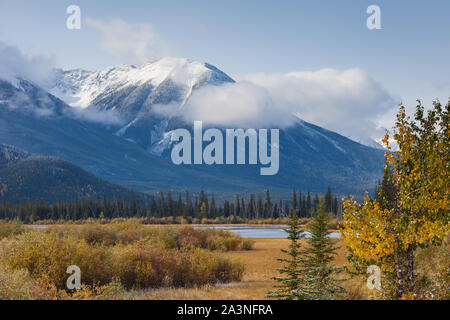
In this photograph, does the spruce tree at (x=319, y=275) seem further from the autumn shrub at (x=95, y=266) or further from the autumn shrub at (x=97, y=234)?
the autumn shrub at (x=97, y=234)

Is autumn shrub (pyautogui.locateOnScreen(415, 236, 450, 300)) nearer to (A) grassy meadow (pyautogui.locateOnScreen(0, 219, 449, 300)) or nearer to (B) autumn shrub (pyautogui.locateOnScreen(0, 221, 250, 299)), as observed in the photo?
(A) grassy meadow (pyautogui.locateOnScreen(0, 219, 449, 300))

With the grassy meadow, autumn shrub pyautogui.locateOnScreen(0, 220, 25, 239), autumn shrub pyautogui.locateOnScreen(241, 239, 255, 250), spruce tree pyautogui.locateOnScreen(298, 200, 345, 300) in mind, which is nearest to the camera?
spruce tree pyautogui.locateOnScreen(298, 200, 345, 300)

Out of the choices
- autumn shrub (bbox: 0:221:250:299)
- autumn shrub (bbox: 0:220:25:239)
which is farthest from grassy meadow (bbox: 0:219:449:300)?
autumn shrub (bbox: 0:220:25:239)

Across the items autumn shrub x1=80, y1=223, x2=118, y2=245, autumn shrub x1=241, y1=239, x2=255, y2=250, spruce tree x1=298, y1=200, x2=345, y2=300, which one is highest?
spruce tree x1=298, y1=200, x2=345, y2=300

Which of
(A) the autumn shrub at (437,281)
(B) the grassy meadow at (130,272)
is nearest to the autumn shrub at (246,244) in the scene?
(B) the grassy meadow at (130,272)

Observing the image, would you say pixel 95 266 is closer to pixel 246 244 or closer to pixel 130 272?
pixel 130 272

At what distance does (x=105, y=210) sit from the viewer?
12912cm

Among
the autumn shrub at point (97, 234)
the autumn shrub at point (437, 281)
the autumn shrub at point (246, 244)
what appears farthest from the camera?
the autumn shrub at point (246, 244)

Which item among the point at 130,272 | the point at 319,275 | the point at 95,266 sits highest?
the point at 319,275

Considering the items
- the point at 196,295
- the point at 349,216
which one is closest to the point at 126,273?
the point at 196,295

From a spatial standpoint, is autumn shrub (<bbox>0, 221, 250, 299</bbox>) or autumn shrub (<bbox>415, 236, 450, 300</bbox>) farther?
autumn shrub (<bbox>0, 221, 250, 299</bbox>)

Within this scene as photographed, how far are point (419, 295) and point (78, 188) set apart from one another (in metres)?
200

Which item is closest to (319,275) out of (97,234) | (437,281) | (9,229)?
(437,281)
